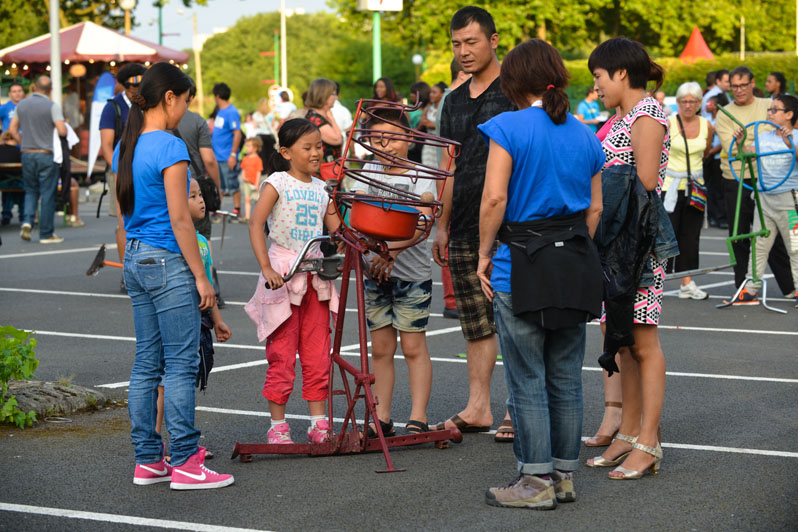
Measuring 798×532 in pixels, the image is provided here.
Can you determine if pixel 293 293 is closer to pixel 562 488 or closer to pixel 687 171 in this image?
pixel 562 488

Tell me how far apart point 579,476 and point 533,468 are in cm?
62

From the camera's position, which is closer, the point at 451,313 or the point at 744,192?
the point at 451,313

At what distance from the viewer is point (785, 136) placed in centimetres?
1034

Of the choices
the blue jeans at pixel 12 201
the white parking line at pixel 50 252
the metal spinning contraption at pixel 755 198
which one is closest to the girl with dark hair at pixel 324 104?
the metal spinning contraption at pixel 755 198

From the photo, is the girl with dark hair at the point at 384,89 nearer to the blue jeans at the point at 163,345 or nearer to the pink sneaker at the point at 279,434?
the pink sneaker at the point at 279,434

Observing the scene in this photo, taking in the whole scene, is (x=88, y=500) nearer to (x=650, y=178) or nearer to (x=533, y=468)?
(x=533, y=468)

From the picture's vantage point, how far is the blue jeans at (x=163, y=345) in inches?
191

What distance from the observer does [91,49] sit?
96.1 feet

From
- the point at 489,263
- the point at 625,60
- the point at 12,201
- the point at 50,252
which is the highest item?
the point at 625,60

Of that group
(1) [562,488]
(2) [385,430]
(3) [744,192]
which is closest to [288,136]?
(2) [385,430]

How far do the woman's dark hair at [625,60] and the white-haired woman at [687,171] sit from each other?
5.53 metres

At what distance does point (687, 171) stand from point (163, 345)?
6926 mm

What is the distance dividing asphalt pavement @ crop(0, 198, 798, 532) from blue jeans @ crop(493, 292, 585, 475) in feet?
0.80

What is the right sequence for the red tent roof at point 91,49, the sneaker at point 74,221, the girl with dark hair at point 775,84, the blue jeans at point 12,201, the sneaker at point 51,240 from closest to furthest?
the girl with dark hair at point 775,84, the sneaker at point 51,240, the blue jeans at point 12,201, the sneaker at point 74,221, the red tent roof at point 91,49
